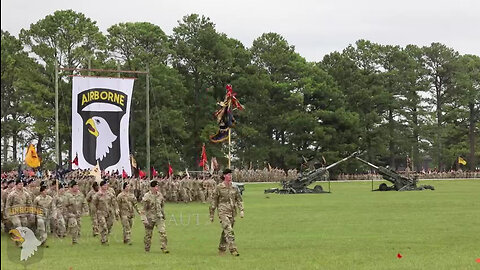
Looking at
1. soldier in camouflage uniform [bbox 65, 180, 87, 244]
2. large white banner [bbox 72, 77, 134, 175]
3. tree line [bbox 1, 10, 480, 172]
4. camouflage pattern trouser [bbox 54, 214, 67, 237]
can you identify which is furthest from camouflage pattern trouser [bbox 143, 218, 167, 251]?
tree line [bbox 1, 10, 480, 172]

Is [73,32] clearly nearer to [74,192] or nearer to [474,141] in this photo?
[74,192]

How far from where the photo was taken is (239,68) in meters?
82.6

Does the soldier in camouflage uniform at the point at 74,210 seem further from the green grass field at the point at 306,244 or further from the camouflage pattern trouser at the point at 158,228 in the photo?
the camouflage pattern trouser at the point at 158,228

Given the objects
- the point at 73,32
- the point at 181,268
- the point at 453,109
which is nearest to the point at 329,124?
the point at 453,109

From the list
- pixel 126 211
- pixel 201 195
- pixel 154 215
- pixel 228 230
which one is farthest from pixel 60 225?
pixel 201 195

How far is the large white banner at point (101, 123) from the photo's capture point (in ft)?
111

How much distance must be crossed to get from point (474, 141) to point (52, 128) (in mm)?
58278

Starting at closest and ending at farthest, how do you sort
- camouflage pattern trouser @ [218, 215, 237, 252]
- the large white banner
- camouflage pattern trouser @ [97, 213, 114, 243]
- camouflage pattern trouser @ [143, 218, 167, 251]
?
camouflage pattern trouser @ [218, 215, 237, 252] → camouflage pattern trouser @ [143, 218, 167, 251] → camouflage pattern trouser @ [97, 213, 114, 243] → the large white banner

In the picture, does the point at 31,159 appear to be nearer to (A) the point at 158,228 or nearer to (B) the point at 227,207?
(A) the point at 158,228

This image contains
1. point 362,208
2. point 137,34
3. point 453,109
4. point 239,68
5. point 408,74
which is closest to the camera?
point 362,208

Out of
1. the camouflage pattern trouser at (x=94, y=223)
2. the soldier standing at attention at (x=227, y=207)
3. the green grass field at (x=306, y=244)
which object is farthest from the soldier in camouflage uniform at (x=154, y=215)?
the camouflage pattern trouser at (x=94, y=223)

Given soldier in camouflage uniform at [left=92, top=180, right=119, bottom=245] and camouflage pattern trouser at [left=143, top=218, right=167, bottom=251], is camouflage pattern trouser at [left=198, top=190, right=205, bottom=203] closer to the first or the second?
soldier in camouflage uniform at [left=92, top=180, right=119, bottom=245]

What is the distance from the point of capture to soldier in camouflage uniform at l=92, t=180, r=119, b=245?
1895 centimetres

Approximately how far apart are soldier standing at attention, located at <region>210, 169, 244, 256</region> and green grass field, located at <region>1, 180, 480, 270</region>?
0.40 m
